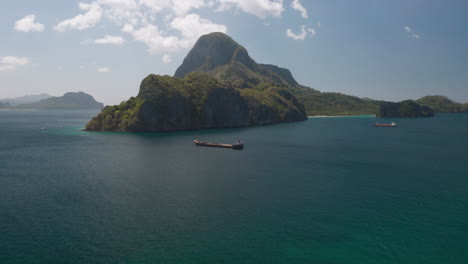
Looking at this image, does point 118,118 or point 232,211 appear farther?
point 118,118

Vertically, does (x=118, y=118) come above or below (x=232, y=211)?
above

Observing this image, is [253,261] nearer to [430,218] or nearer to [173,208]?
[173,208]

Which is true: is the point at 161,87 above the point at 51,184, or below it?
above

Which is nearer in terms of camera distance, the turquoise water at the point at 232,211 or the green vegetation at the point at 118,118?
the turquoise water at the point at 232,211

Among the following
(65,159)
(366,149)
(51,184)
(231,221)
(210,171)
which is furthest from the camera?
(366,149)

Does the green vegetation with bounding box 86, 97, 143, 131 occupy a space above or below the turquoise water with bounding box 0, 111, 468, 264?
above

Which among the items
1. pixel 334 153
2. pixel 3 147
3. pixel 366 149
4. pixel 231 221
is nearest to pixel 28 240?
pixel 231 221

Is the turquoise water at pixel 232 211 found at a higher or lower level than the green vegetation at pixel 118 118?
lower

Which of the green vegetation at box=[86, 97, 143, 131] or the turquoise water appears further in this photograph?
the green vegetation at box=[86, 97, 143, 131]
